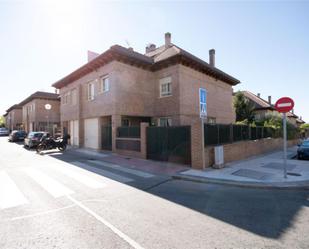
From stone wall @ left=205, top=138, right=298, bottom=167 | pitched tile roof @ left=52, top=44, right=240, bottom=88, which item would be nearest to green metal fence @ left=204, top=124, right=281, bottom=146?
stone wall @ left=205, top=138, right=298, bottom=167

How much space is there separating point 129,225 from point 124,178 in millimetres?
3748

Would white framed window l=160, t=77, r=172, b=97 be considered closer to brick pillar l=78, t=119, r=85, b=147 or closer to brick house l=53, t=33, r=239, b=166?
brick house l=53, t=33, r=239, b=166

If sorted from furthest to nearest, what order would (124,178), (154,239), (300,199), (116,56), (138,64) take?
(138,64), (116,56), (124,178), (300,199), (154,239)

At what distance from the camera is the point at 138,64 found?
15.3 m

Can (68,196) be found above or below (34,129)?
below

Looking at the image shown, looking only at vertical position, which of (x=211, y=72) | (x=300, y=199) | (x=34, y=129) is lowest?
(x=300, y=199)

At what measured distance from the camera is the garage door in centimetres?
1614

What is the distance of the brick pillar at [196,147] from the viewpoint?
28.3ft

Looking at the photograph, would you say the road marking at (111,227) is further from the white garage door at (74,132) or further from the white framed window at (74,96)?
the white framed window at (74,96)

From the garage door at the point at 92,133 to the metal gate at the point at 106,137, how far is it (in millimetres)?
900

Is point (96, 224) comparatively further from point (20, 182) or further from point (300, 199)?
point (300, 199)

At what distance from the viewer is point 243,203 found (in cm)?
479

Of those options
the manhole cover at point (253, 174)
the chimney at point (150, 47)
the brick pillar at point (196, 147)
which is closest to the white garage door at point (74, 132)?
the chimney at point (150, 47)

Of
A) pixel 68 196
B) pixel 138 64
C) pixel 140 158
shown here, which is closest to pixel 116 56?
pixel 138 64
